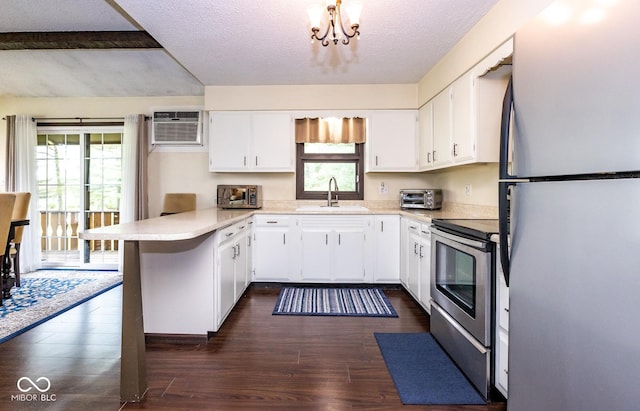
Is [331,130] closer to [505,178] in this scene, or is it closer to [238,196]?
[238,196]

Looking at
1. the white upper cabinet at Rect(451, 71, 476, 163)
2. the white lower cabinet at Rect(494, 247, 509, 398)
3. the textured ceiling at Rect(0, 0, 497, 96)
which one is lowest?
the white lower cabinet at Rect(494, 247, 509, 398)

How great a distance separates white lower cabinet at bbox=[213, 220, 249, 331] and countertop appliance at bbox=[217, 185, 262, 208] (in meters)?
0.56

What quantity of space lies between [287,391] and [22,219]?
3756 millimetres

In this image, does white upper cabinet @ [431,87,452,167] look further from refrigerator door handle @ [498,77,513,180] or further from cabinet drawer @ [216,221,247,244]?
cabinet drawer @ [216,221,247,244]

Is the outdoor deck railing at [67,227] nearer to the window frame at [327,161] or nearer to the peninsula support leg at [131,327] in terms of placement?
the window frame at [327,161]

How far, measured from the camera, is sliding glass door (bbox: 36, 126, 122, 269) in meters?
4.73

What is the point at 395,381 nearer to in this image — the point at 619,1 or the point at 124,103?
the point at 619,1

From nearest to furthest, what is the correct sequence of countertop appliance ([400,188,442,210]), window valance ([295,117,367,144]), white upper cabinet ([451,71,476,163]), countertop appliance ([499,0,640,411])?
countertop appliance ([499,0,640,411]), white upper cabinet ([451,71,476,163]), countertop appliance ([400,188,442,210]), window valance ([295,117,367,144])

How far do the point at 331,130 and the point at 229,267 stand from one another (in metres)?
2.21

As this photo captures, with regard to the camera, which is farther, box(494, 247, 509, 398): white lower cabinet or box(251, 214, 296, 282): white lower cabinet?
box(251, 214, 296, 282): white lower cabinet

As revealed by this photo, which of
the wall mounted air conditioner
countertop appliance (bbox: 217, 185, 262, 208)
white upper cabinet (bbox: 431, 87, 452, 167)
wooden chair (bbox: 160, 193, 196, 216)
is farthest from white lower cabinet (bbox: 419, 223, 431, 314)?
the wall mounted air conditioner

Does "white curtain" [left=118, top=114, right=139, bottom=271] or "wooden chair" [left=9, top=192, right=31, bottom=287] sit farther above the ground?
"white curtain" [left=118, top=114, right=139, bottom=271]

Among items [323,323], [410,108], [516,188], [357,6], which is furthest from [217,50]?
[516,188]

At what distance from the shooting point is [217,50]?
301 centimetres
